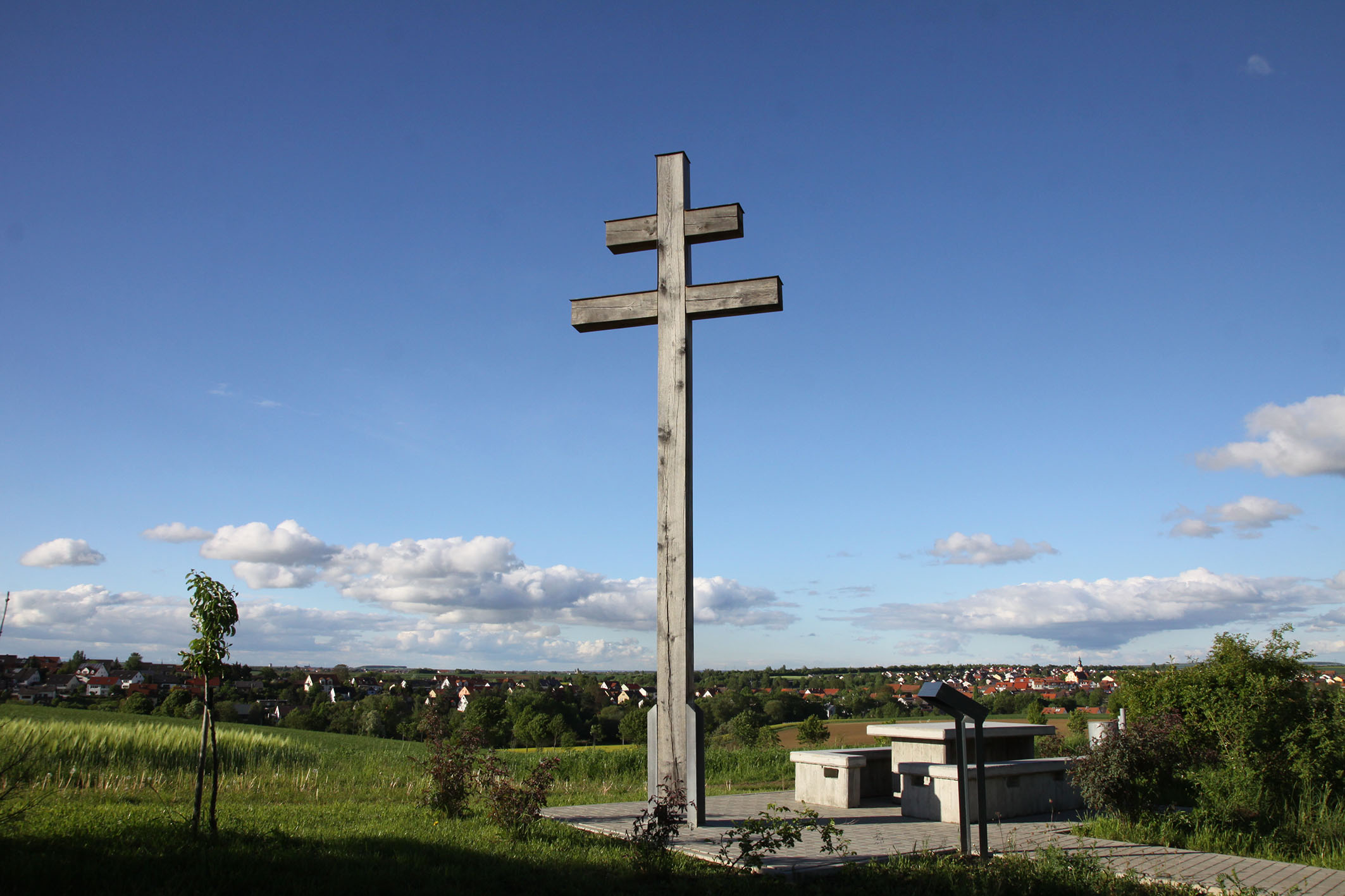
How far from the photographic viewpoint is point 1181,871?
631 cm

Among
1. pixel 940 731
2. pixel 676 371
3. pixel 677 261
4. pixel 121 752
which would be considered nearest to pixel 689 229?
pixel 677 261

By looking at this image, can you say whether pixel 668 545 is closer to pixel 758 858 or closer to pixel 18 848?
pixel 758 858

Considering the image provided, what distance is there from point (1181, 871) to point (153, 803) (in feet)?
36.1

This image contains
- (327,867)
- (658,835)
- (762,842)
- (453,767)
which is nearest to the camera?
(762,842)

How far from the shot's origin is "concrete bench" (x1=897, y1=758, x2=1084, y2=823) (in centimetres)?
878

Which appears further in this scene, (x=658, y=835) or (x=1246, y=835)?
(x=1246, y=835)

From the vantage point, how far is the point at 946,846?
7098 millimetres

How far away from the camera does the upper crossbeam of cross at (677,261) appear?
26.4 feet

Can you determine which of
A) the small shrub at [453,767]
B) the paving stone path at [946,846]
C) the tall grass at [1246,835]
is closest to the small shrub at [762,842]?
the paving stone path at [946,846]

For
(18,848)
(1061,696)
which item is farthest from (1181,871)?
(1061,696)

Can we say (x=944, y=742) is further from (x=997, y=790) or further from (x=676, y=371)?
(x=676, y=371)

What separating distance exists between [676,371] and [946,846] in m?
4.85

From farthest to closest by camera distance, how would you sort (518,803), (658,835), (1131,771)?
(1131,771)
(518,803)
(658,835)

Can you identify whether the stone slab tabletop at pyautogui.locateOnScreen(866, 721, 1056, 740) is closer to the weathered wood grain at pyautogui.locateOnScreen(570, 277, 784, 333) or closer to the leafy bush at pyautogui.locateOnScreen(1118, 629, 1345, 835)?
the leafy bush at pyautogui.locateOnScreen(1118, 629, 1345, 835)
